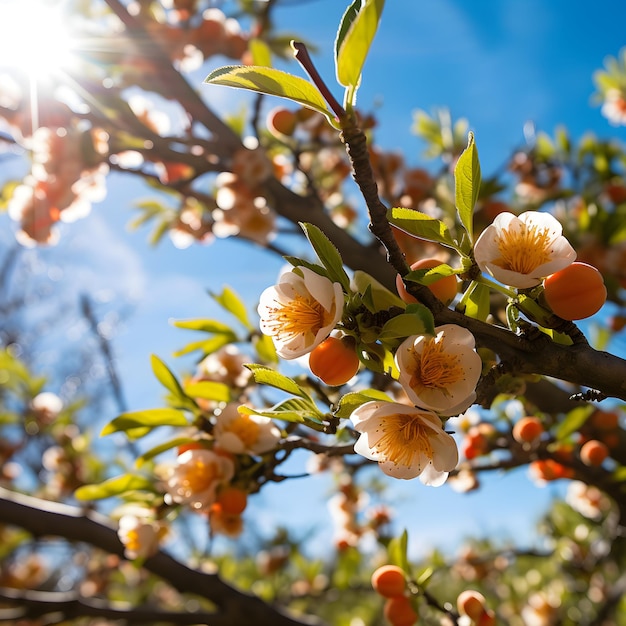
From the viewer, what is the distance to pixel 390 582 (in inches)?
42.4

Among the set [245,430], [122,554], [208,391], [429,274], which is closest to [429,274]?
[429,274]

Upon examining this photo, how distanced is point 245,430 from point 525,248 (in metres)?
0.57

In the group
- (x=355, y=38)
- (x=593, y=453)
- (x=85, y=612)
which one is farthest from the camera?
(x=85, y=612)

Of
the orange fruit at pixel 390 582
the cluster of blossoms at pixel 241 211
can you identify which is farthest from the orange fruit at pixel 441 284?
the cluster of blossoms at pixel 241 211

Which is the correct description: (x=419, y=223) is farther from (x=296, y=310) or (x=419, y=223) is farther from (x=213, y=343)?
(x=213, y=343)

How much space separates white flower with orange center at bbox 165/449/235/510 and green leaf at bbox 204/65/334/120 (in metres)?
0.67

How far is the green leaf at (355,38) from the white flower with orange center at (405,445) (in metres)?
0.39

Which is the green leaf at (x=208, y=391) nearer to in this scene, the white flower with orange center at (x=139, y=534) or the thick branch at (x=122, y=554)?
the white flower with orange center at (x=139, y=534)

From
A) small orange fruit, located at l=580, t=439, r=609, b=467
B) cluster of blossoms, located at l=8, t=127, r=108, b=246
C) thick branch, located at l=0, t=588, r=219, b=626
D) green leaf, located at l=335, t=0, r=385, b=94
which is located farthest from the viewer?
cluster of blossoms, located at l=8, t=127, r=108, b=246

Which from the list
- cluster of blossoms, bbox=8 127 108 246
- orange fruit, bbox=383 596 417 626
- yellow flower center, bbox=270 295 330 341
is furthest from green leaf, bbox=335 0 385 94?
cluster of blossoms, bbox=8 127 108 246

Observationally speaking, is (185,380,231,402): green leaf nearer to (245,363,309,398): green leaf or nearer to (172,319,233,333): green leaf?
(172,319,233,333): green leaf

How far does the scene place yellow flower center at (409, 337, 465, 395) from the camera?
0.69 meters

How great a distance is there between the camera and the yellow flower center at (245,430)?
987 mm

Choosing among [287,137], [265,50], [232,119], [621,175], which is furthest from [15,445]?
[621,175]
